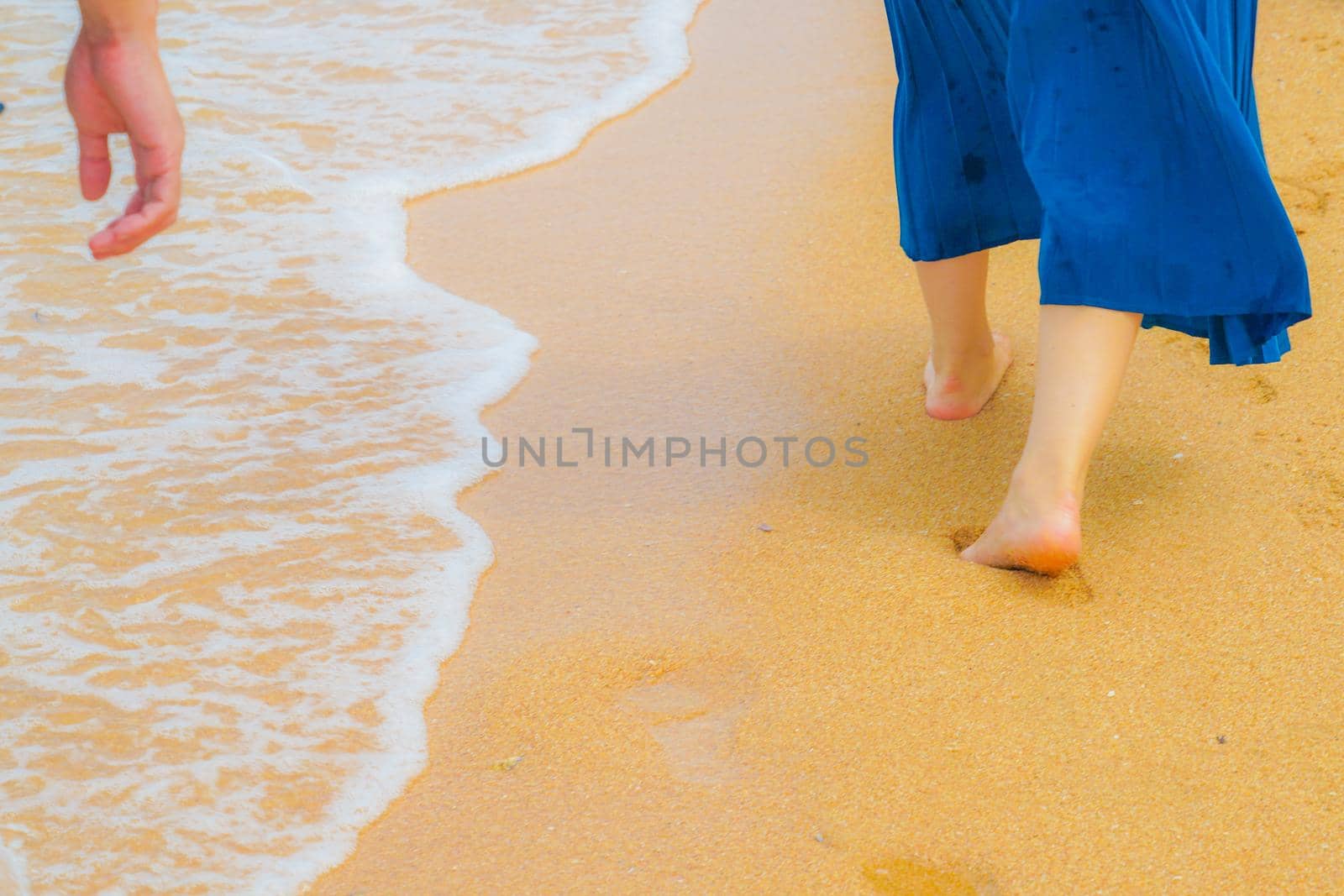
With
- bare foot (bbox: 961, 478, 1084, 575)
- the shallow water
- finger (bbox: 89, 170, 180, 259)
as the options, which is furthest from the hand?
bare foot (bbox: 961, 478, 1084, 575)

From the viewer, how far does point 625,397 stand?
7.79ft

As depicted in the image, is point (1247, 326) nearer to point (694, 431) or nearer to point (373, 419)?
point (694, 431)

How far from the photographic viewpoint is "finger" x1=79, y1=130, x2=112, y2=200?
1.32 metres

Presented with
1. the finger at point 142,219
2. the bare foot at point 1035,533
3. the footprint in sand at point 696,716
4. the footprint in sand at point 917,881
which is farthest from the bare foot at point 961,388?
the finger at point 142,219

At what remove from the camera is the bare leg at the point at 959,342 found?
2.10 m

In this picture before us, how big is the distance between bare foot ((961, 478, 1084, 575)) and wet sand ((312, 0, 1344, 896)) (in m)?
0.05

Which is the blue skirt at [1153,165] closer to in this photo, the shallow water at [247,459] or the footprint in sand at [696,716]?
the footprint in sand at [696,716]

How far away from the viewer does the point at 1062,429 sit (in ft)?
5.56

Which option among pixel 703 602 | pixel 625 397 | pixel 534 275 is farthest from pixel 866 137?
pixel 703 602

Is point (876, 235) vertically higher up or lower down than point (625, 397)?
higher up

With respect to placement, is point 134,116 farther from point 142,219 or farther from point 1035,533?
point 1035,533

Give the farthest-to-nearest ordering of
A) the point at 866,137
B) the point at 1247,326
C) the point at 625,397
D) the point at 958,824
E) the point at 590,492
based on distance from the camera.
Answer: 1. the point at 866,137
2. the point at 625,397
3. the point at 590,492
4. the point at 1247,326
5. the point at 958,824

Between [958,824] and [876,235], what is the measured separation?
1.65 m

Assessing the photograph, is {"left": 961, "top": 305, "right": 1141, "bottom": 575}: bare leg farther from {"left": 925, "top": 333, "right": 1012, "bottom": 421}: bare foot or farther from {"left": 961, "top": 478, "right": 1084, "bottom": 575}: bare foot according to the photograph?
{"left": 925, "top": 333, "right": 1012, "bottom": 421}: bare foot
